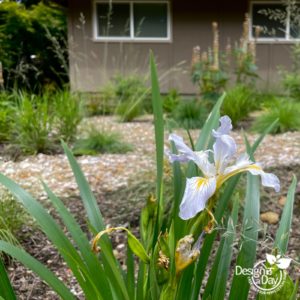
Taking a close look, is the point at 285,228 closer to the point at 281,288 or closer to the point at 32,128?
the point at 281,288

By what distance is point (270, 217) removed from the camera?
3084 millimetres

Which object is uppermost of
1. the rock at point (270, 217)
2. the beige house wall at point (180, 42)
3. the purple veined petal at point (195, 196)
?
the beige house wall at point (180, 42)

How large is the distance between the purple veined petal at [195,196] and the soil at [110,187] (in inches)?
29.9

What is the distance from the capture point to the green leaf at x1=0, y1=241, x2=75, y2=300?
121cm

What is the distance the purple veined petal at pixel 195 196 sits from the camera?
93 centimetres

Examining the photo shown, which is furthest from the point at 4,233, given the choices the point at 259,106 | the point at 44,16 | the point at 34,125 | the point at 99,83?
the point at 44,16

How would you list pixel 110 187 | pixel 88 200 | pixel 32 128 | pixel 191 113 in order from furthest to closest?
pixel 191 113 < pixel 32 128 < pixel 110 187 < pixel 88 200

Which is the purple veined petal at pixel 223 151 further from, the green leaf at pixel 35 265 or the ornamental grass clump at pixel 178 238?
the green leaf at pixel 35 265

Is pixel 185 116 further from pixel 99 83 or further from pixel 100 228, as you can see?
pixel 100 228

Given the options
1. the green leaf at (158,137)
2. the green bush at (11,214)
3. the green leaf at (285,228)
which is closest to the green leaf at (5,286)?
the green leaf at (158,137)

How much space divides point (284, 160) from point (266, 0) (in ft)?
21.5

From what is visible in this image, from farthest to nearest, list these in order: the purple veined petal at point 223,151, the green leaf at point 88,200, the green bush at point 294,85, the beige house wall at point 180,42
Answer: the beige house wall at point 180,42, the green bush at point 294,85, the green leaf at point 88,200, the purple veined petal at point 223,151

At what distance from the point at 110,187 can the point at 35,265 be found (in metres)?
Answer: 2.64

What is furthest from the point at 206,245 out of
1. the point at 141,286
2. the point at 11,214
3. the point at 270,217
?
the point at 270,217
